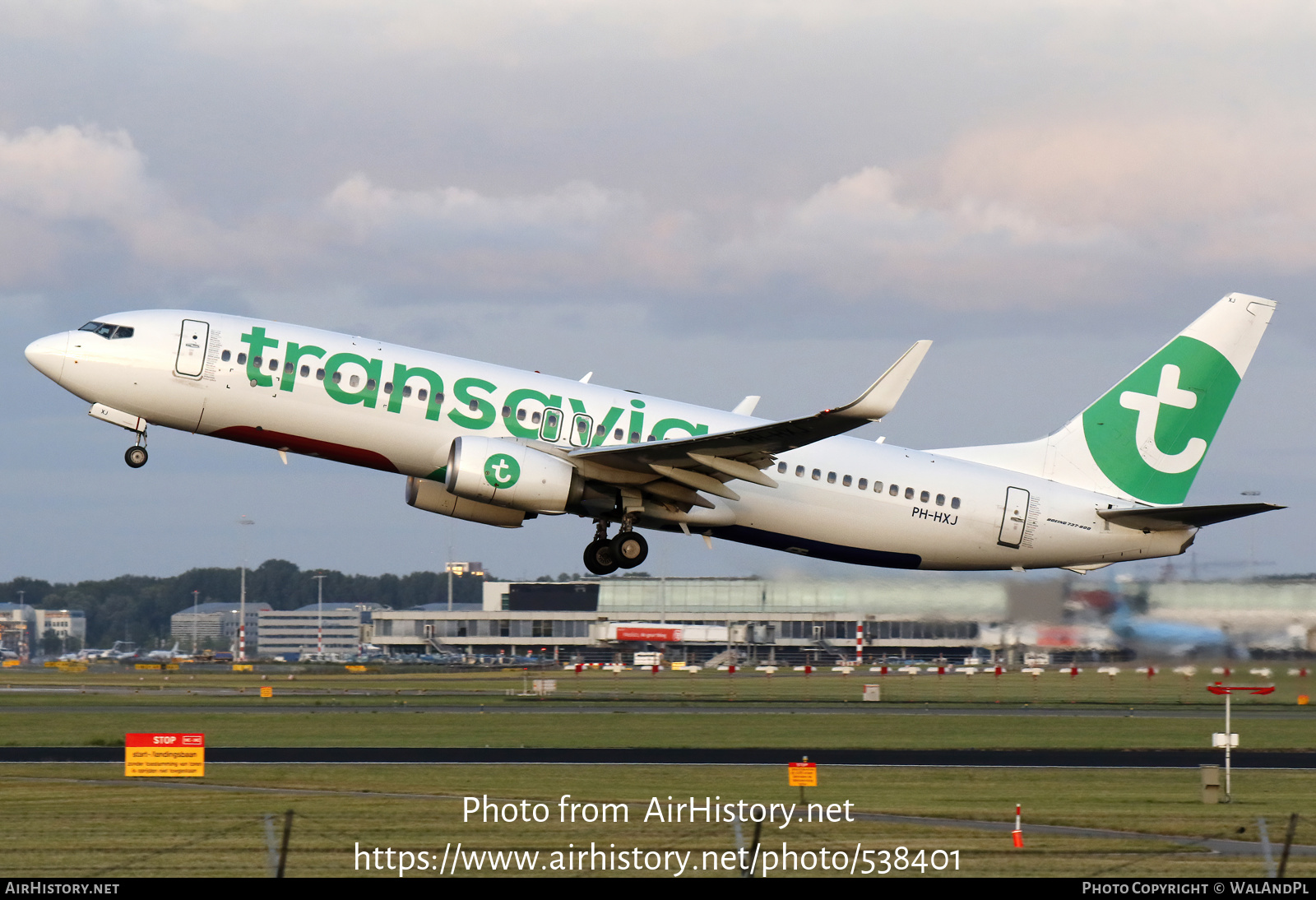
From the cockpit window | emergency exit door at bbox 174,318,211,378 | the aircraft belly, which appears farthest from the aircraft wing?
the cockpit window

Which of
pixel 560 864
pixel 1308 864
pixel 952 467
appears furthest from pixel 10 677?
pixel 1308 864

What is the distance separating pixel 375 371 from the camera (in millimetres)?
36812

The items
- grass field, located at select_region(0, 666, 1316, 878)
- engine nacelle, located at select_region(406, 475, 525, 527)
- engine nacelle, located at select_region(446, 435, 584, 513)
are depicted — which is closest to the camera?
grass field, located at select_region(0, 666, 1316, 878)

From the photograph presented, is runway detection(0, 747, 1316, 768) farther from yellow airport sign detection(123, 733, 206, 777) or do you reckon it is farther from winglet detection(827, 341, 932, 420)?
winglet detection(827, 341, 932, 420)

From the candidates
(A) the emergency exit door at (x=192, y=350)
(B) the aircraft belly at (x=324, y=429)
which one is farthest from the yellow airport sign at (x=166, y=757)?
(A) the emergency exit door at (x=192, y=350)

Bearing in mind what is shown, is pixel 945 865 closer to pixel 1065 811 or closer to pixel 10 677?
pixel 1065 811

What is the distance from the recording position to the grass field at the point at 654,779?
88.9 feet

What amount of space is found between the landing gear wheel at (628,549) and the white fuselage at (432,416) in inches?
24.2

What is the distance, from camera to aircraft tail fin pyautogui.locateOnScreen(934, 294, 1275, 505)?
43.4m

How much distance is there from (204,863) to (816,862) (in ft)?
33.3

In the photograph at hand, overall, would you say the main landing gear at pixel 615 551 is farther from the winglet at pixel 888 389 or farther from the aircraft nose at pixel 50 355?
the aircraft nose at pixel 50 355

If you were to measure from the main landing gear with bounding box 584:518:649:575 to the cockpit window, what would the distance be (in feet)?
41.5

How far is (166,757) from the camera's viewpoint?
127ft

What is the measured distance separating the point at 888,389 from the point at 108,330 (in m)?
19.0
